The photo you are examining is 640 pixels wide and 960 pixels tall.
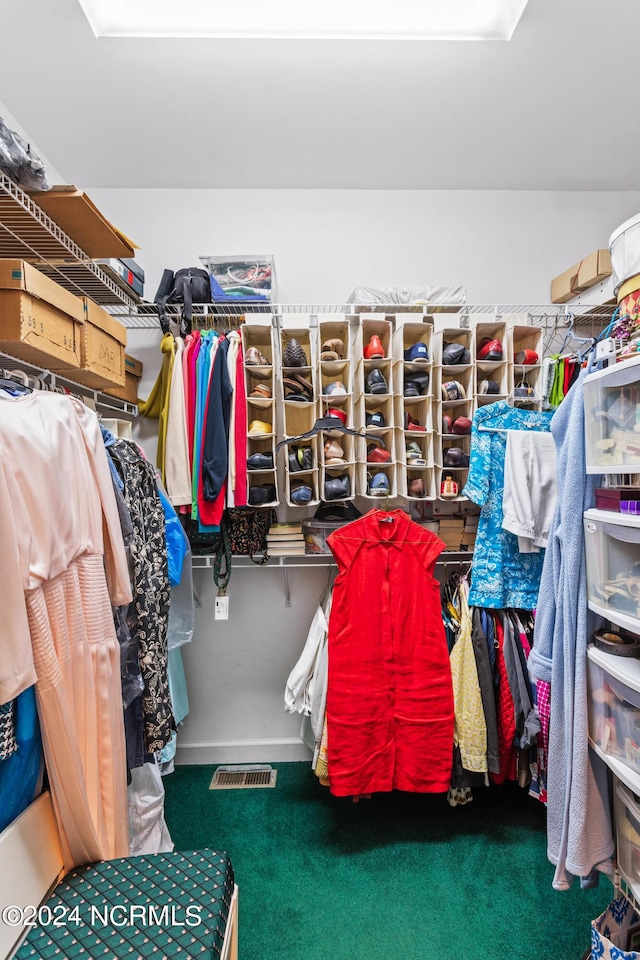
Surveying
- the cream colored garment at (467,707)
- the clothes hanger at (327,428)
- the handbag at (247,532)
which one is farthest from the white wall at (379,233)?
the cream colored garment at (467,707)

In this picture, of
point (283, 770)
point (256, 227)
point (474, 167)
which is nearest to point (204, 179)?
point (256, 227)

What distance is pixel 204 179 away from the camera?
2.38m

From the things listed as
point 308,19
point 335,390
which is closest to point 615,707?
point 335,390

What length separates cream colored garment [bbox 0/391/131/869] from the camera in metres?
0.93

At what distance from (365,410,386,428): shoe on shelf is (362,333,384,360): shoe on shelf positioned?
269 mm

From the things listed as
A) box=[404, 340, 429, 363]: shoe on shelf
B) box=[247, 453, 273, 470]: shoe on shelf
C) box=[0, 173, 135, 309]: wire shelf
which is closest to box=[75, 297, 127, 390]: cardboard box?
box=[0, 173, 135, 309]: wire shelf

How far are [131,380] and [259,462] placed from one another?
2.82ft

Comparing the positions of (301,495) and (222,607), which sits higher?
(301,495)

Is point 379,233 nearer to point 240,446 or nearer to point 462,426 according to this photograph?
point 462,426

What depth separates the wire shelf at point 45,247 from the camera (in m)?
1.27

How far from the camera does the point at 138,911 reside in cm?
98

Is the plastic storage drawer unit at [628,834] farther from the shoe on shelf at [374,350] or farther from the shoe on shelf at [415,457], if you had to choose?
the shoe on shelf at [374,350]

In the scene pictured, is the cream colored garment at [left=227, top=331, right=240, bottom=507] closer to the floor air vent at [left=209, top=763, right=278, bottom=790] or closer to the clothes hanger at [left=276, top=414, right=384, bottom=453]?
the clothes hanger at [left=276, top=414, right=384, bottom=453]

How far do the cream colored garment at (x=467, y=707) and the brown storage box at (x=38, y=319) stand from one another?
6.20ft
